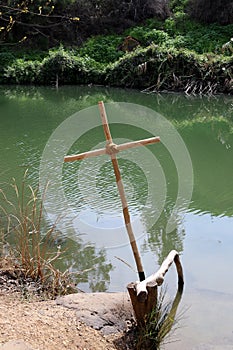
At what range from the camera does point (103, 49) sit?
18.2 meters

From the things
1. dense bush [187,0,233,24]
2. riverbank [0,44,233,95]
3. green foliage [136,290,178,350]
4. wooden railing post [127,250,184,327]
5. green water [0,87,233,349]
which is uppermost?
dense bush [187,0,233,24]

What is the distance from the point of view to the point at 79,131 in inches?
410

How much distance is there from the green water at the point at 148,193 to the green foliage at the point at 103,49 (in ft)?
16.0

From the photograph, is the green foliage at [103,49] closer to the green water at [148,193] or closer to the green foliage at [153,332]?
the green water at [148,193]

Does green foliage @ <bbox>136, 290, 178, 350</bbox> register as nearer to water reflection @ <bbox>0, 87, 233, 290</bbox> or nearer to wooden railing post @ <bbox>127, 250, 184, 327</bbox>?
wooden railing post @ <bbox>127, 250, 184, 327</bbox>

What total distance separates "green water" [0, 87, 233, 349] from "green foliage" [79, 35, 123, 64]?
16.0ft

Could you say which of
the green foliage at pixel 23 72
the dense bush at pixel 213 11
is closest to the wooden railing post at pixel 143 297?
the green foliage at pixel 23 72

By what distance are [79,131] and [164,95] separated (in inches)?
207

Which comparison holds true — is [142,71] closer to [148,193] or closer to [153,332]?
[148,193]

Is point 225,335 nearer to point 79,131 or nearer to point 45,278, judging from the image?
point 45,278

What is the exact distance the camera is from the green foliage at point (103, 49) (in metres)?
17.8

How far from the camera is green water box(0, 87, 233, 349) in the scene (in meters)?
4.29

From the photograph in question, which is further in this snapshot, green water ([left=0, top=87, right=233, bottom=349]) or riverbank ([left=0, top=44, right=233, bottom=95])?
riverbank ([left=0, top=44, right=233, bottom=95])

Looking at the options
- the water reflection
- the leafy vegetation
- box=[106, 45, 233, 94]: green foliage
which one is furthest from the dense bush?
the water reflection
